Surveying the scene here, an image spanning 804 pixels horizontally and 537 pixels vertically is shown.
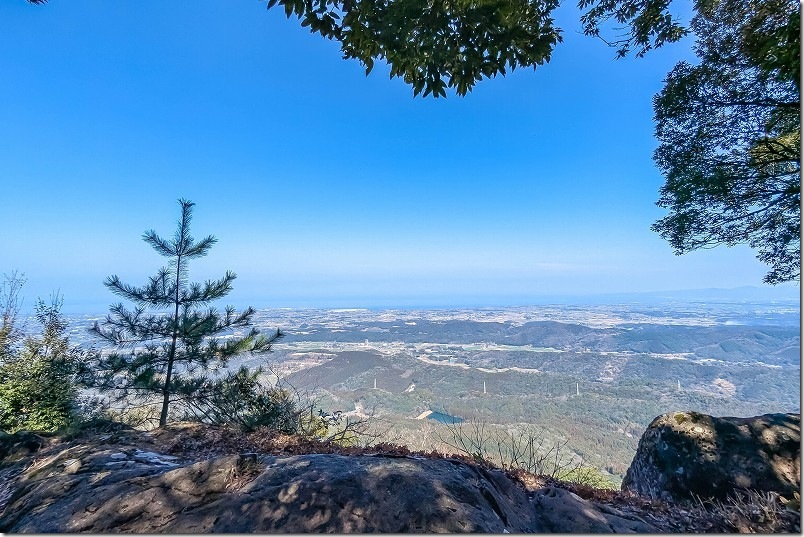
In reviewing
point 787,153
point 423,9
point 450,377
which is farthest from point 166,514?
point 450,377

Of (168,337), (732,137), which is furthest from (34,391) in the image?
(732,137)

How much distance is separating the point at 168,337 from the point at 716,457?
784 centimetres

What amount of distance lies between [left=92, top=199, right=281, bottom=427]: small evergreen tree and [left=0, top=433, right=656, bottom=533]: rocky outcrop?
2.73m

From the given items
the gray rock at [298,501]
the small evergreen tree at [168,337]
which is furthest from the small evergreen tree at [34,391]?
the gray rock at [298,501]

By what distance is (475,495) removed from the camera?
80.9 inches

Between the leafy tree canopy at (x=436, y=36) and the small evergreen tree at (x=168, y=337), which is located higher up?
the leafy tree canopy at (x=436, y=36)

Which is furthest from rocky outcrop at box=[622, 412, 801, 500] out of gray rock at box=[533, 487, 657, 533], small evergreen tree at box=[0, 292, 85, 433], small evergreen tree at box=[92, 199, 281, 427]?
small evergreen tree at box=[0, 292, 85, 433]

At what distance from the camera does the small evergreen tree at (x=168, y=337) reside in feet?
16.6

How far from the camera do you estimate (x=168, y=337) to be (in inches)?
207

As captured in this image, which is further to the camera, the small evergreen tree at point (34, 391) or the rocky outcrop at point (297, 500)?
the small evergreen tree at point (34, 391)

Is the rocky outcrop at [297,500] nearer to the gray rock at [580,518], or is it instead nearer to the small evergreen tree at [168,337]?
the gray rock at [580,518]

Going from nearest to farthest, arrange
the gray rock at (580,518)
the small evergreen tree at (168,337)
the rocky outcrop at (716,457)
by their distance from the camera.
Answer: the gray rock at (580,518)
the rocky outcrop at (716,457)
the small evergreen tree at (168,337)

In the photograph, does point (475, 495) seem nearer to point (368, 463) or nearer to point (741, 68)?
point (368, 463)

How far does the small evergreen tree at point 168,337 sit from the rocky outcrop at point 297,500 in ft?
8.95
